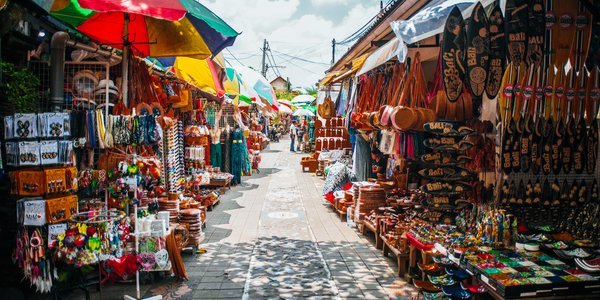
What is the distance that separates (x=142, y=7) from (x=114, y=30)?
179cm

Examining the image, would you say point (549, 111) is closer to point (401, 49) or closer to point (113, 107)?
point (401, 49)

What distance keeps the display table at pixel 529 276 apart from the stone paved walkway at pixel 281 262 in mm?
1567

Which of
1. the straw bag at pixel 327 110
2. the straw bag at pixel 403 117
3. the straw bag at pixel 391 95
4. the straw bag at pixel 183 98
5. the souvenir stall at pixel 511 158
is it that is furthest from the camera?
the straw bag at pixel 327 110

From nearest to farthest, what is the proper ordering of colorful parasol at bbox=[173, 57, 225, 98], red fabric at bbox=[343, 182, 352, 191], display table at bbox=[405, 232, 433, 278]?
1. display table at bbox=[405, 232, 433, 278]
2. colorful parasol at bbox=[173, 57, 225, 98]
3. red fabric at bbox=[343, 182, 352, 191]

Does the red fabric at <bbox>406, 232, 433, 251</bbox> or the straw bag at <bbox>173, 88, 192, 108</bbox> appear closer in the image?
the red fabric at <bbox>406, 232, 433, 251</bbox>

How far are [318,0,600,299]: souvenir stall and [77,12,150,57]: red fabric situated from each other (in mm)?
3491

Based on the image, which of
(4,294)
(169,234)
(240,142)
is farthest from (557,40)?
(240,142)

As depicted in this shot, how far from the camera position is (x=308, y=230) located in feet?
27.1

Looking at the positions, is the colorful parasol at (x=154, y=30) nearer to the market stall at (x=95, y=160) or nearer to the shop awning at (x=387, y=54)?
the market stall at (x=95, y=160)

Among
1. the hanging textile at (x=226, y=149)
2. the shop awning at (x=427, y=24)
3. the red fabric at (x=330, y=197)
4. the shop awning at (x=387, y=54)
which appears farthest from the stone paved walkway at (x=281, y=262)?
the hanging textile at (x=226, y=149)

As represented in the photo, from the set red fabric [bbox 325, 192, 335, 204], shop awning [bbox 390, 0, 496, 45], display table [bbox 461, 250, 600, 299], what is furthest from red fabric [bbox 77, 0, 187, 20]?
red fabric [bbox 325, 192, 335, 204]

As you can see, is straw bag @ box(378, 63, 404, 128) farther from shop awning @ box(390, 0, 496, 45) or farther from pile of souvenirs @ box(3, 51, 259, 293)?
pile of souvenirs @ box(3, 51, 259, 293)

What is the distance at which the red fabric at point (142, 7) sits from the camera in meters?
3.84

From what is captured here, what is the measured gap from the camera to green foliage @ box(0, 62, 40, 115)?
14.3 feet
